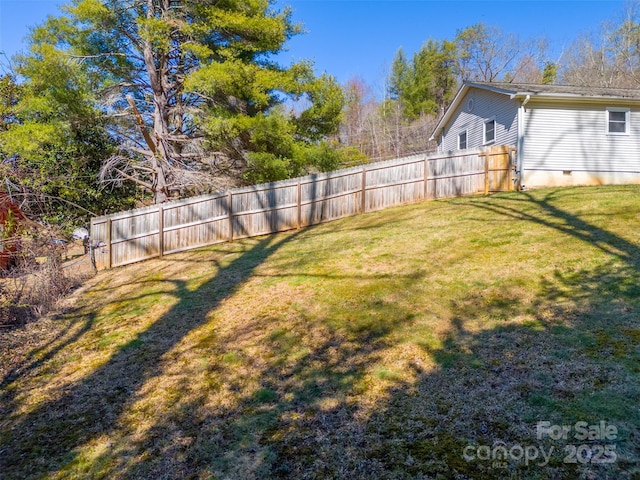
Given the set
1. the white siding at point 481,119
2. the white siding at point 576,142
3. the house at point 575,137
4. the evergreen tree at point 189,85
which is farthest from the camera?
the white siding at point 481,119

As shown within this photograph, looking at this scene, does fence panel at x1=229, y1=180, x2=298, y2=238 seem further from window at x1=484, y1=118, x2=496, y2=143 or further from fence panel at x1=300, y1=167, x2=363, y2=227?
window at x1=484, y1=118, x2=496, y2=143

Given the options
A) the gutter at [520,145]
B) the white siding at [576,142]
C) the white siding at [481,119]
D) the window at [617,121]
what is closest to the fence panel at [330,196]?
the gutter at [520,145]

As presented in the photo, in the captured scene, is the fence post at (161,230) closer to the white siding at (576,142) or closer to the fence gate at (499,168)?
the fence gate at (499,168)

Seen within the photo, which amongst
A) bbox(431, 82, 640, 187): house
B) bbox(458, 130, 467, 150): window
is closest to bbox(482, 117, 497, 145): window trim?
bbox(431, 82, 640, 187): house

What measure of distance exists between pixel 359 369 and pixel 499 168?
36.6 feet

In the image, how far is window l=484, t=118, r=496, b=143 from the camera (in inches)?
574

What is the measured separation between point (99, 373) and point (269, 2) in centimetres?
1346

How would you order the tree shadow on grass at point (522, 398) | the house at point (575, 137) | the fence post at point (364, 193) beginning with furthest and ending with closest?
the house at point (575, 137) → the fence post at point (364, 193) → the tree shadow on grass at point (522, 398)

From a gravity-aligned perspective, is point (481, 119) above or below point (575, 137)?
above

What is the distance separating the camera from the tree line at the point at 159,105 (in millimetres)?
11469

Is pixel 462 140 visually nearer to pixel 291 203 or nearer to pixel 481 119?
pixel 481 119

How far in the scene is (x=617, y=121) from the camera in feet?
43.2

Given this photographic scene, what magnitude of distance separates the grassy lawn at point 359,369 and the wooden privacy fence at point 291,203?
394 cm

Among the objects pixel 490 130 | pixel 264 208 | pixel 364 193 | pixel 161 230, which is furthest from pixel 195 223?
pixel 490 130
